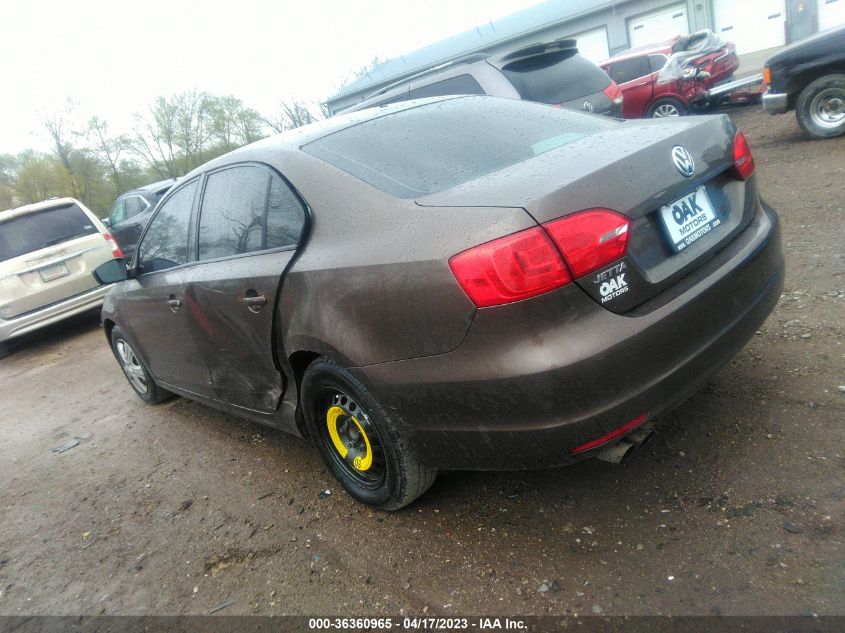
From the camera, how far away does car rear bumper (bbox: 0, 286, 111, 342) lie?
738cm

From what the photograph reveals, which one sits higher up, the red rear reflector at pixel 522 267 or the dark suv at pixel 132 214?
the red rear reflector at pixel 522 267

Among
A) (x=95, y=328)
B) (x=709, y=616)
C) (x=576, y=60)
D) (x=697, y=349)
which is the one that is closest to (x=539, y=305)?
(x=697, y=349)

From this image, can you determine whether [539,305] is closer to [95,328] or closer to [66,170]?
[95,328]

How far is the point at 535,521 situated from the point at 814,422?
126 cm

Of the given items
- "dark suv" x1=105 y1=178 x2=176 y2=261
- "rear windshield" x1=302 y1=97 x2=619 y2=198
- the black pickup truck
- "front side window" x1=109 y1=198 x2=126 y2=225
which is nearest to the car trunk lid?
"rear windshield" x1=302 y1=97 x2=619 y2=198

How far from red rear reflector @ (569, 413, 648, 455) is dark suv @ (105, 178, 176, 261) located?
10.2 meters

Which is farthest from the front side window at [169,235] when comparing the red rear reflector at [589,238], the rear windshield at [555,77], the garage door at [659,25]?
the garage door at [659,25]

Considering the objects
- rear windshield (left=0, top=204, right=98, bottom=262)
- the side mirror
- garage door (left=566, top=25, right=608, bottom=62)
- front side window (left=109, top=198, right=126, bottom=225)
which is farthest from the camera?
garage door (left=566, top=25, right=608, bottom=62)

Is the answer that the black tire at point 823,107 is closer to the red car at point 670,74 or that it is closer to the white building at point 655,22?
the red car at point 670,74

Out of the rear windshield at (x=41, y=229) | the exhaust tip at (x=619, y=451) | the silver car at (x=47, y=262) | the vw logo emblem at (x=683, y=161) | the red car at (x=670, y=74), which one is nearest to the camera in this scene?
the exhaust tip at (x=619, y=451)

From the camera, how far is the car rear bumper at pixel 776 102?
7219 millimetres

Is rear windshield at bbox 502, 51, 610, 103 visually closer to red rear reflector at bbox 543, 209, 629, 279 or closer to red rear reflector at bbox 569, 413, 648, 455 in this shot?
red rear reflector at bbox 543, 209, 629, 279

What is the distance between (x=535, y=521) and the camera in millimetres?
2527

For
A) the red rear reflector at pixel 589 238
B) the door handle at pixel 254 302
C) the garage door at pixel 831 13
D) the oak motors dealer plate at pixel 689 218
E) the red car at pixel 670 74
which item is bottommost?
the garage door at pixel 831 13
